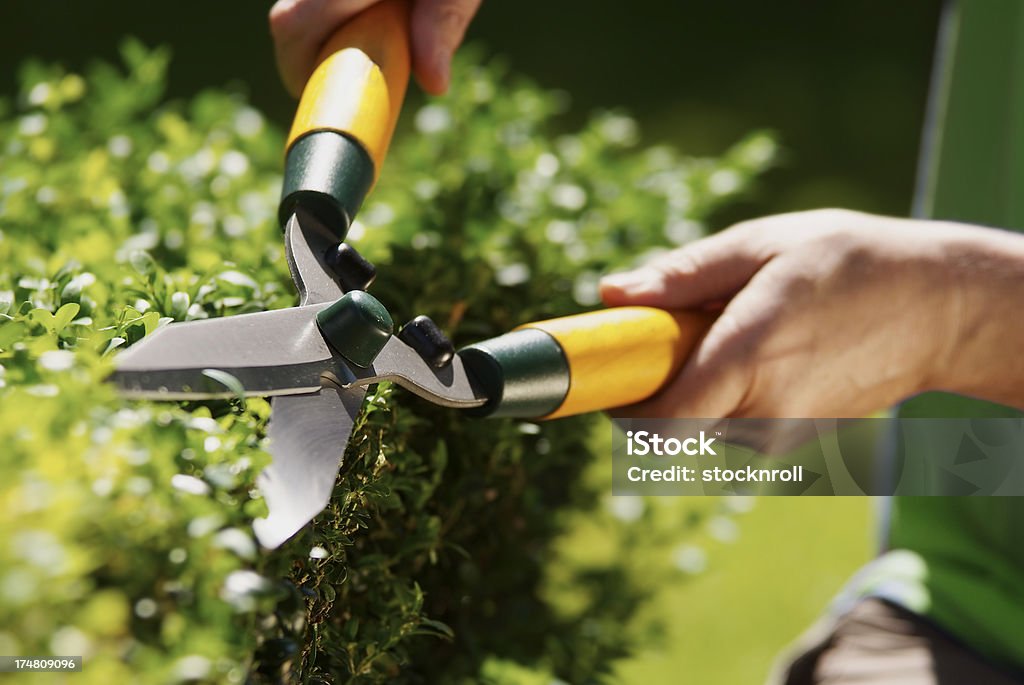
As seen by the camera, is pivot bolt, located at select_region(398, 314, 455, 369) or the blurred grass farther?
the blurred grass

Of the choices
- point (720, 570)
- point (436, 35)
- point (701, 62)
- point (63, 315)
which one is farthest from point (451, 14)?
point (701, 62)

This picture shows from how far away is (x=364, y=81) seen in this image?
0.91 meters

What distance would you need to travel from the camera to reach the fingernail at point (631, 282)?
3.06 ft

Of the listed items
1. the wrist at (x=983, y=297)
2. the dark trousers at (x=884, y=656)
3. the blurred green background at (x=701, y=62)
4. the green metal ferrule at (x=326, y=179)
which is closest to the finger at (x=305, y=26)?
the green metal ferrule at (x=326, y=179)

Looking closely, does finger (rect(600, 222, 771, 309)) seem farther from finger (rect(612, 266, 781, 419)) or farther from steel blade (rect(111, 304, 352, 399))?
steel blade (rect(111, 304, 352, 399))

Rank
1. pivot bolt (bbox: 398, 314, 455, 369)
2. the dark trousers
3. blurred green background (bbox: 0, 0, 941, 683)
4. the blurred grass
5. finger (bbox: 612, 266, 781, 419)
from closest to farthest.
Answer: pivot bolt (bbox: 398, 314, 455, 369) < finger (bbox: 612, 266, 781, 419) < the dark trousers < the blurred grass < blurred green background (bbox: 0, 0, 941, 683)

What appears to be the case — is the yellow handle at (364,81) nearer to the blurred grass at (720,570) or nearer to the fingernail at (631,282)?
the fingernail at (631,282)

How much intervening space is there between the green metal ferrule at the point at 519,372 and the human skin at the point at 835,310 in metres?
0.12

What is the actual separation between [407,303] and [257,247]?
157 mm

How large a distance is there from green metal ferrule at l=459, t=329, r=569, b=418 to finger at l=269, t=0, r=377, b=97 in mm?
361

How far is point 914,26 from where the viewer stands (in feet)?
10.2

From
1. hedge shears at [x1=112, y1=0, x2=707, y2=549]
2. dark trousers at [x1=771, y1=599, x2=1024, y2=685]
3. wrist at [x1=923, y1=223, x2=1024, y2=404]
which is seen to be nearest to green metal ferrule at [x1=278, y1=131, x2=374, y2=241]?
hedge shears at [x1=112, y1=0, x2=707, y2=549]

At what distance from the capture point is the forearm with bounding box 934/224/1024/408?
91cm

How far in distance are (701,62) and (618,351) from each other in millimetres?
2332
